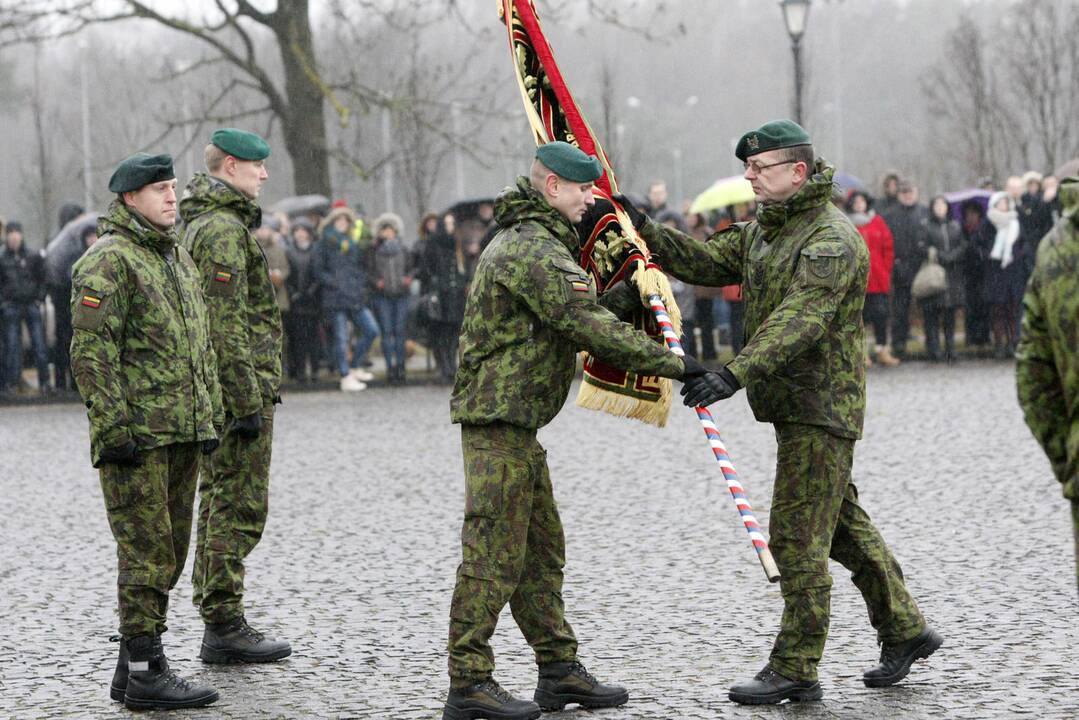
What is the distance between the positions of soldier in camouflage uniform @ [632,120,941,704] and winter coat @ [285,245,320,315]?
1332 centimetres

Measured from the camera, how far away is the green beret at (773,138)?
6203 mm

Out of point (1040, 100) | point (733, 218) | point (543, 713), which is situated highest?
point (1040, 100)

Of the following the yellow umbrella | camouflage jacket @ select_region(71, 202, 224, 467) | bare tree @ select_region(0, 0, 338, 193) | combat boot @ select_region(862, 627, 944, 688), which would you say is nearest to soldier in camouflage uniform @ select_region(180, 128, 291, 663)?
camouflage jacket @ select_region(71, 202, 224, 467)

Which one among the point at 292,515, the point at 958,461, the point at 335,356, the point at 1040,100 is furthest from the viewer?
the point at 1040,100

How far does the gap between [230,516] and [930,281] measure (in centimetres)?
1389

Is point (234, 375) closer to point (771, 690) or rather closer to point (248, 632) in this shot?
point (248, 632)

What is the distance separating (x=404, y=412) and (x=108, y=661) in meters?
10.1

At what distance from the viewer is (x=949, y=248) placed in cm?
1972

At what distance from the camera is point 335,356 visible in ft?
66.4

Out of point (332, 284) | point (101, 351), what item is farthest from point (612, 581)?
point (332, 284)

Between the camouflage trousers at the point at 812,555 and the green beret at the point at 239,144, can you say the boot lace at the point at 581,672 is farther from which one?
the green beret at the point at 239,144

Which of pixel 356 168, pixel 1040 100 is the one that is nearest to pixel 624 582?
pixel 356 168

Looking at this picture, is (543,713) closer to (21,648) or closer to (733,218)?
(21,648)

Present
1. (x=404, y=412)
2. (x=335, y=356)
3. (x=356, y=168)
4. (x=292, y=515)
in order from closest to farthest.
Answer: (x=292, y=515) → (x=404, y=412) → (x=335, y=356) → (x=356, y=168)
